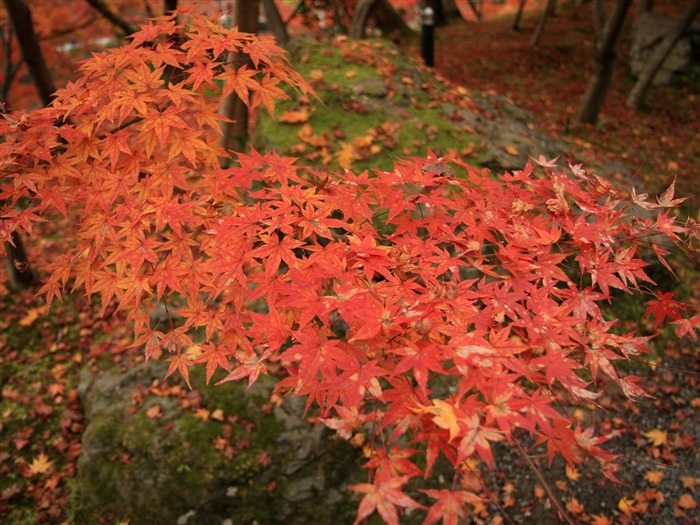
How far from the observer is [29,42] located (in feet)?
18.7

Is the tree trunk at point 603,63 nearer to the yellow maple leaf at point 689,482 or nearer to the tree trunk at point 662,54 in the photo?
the tree trunk at point 662,54

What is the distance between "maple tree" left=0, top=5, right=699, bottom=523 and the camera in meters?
1.73

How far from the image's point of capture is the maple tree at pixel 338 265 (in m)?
1.73

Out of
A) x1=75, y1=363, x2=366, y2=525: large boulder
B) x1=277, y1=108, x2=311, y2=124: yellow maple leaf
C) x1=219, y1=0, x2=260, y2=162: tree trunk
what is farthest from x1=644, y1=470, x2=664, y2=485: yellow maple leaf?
x1=219, y1=0, x2=260, y2=162: tree trunk

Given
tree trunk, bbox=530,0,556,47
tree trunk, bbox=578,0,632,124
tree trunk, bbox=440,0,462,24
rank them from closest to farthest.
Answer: tree trunk, bbox=578,0,632,124, tree trunk, bbox=530,0,556,47, tree trunk, bbox=440,0,462,24

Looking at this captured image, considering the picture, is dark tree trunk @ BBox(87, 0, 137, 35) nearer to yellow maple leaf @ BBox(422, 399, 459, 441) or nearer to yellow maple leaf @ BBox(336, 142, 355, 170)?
yellow maple leaf @ BBox(336, 142, 355, 170)

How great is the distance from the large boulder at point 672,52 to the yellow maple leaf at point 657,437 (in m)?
10.2

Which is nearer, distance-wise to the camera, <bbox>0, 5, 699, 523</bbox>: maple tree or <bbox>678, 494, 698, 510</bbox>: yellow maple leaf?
<bbox>0, 5, 699, 523</bbox>: maple tree

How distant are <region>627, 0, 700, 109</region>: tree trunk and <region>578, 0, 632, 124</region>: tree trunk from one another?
1.80 metres

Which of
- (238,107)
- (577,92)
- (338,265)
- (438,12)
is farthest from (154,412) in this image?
(438,12)

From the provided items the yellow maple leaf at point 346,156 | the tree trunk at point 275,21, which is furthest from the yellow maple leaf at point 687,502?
the tree trunk at point 275,21

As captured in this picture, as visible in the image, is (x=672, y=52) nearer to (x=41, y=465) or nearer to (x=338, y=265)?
(x=338, y=265)

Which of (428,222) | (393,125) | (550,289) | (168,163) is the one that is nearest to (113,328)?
(168,163)

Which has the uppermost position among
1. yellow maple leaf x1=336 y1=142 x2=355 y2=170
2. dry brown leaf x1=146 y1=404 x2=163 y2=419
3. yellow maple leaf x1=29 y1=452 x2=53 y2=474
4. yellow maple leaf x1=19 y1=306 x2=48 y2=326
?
yellow maple leaf x1=336 y1=142 x2=355 y2=170
